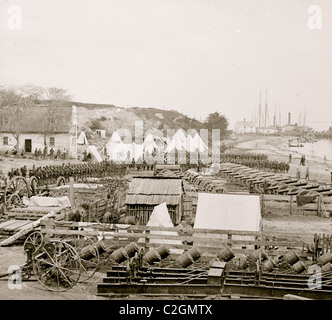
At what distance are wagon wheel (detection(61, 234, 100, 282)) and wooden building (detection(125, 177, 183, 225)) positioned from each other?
5832 millimetres

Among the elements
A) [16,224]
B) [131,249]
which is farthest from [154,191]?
[131,249]

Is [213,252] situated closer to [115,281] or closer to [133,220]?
[133,220]

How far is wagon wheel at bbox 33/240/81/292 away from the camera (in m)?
12.1

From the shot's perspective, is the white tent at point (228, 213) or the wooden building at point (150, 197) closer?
the white tent at point (228, 213)

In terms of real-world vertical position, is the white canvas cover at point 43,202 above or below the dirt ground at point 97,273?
above

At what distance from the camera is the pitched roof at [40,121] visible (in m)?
56.0

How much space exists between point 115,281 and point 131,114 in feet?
295

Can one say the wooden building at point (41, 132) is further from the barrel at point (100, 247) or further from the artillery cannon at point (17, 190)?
the barrel at point (100, 247)

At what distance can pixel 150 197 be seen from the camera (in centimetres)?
1991

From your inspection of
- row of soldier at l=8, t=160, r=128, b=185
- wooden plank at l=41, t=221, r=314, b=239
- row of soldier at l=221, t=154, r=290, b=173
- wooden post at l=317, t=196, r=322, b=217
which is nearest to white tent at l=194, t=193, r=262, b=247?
wooden plank at l=41, t=221, r=314, b=239

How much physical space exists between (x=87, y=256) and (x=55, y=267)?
3.39ft

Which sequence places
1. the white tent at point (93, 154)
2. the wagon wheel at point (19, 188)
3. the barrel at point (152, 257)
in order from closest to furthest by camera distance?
the barrel at point (152, 257), the wagon wheel at point (19, 188), the white tent at point (93, 154)

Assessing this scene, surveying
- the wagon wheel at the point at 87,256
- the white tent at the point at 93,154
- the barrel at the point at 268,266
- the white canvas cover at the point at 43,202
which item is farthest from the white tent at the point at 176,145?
the barrel at the point at 268,266

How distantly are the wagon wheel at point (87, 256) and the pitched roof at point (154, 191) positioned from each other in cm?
590
